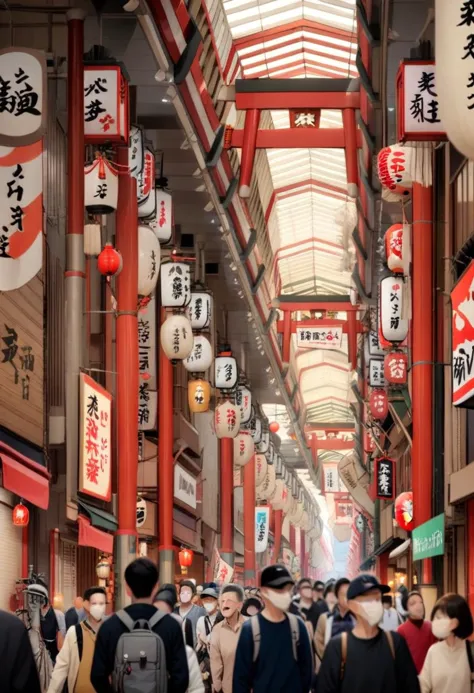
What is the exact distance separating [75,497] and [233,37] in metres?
10.2

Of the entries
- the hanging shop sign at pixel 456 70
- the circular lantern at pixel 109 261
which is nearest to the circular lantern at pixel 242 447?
the circular lantern at pixel 109 261

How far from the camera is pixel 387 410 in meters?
30.4

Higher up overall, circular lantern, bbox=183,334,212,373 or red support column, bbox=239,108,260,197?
red support column, bbox=239,108,260,197

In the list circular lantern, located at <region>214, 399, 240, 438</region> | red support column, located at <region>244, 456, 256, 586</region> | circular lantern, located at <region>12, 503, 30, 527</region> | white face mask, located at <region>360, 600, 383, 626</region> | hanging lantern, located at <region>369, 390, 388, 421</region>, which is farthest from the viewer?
red support column, located at <region>244, 456, 256, 586</region>

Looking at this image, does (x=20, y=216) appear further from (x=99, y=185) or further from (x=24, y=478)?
(x=99, y=185)

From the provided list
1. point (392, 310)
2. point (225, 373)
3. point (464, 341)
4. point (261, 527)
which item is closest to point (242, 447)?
point (225, 373)

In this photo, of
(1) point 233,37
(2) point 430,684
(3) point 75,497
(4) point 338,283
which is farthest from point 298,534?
(2) point 430,684

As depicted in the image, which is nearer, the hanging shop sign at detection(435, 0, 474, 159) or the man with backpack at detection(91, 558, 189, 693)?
the man with backpack at detection(91, 558, 189, 693)

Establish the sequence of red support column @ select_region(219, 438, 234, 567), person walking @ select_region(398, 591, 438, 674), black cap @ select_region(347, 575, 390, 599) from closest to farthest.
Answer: black cap @ select_region(347, 575, 390, 599), person walking @ select_region(398, 591, 438, 674), red support column @ select_region(219, 438, 234, 567)

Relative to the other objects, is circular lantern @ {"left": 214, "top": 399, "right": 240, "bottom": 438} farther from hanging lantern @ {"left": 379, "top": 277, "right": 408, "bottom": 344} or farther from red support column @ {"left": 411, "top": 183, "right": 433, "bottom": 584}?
red support column @ {"left": 411, "top": 183, "right": 433, "bottom": 584}

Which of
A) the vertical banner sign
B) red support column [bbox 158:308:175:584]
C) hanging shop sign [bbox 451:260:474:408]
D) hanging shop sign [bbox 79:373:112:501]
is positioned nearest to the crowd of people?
hanging shop sign [bbox 451:260:474:408]

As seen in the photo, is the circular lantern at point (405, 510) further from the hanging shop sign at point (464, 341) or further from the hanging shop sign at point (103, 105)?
the hanging shop sign at point (464, 341)

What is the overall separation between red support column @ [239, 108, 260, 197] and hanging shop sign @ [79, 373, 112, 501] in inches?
263

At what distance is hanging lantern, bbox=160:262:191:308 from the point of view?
2200cm
